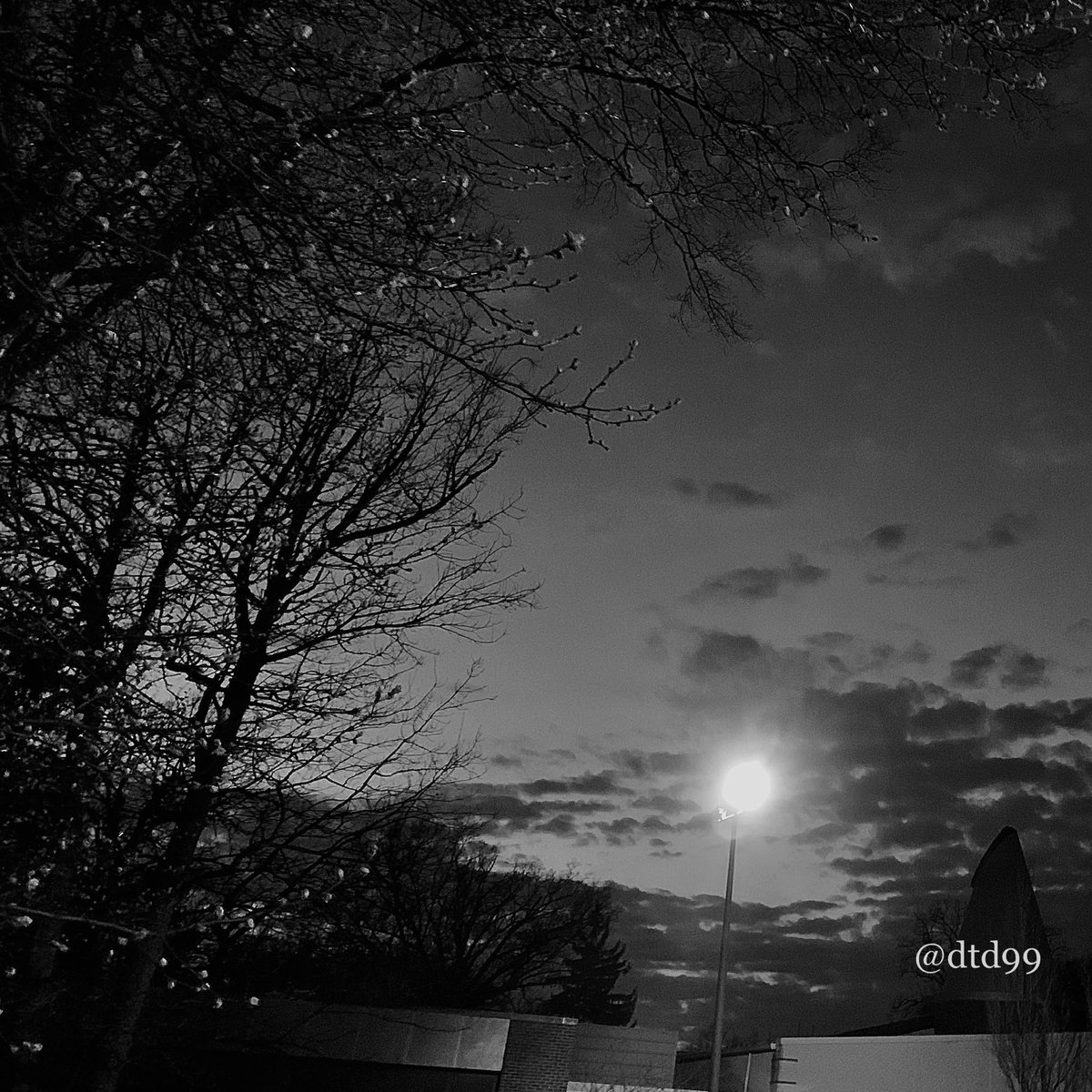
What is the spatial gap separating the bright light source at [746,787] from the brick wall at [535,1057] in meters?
10.9

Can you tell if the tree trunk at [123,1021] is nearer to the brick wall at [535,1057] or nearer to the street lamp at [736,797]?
the street lamp at [736,797]

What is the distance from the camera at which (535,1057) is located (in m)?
24.1

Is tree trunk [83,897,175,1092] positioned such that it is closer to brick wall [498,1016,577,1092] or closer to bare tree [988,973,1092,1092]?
brick wall [498,1016,577,1092]

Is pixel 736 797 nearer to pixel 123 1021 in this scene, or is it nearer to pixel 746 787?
pixel 746 787

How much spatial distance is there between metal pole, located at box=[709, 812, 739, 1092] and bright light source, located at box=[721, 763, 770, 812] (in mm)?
225

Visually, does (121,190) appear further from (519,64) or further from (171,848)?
(171,848)

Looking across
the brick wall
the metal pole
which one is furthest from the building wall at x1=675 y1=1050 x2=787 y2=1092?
the metal pole

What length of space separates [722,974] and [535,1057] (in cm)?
1034

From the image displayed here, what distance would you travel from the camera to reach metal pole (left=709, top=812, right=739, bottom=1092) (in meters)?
15.5

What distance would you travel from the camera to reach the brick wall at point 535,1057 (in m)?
23.8

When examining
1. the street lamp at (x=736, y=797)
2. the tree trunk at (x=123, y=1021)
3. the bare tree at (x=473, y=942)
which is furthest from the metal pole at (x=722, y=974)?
the bare tree at (x=473, y=942)

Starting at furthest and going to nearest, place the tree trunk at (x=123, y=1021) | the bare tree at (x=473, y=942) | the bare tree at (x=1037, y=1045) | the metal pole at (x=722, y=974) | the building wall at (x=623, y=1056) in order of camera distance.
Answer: the bare tree at (x=473, y=942), the building wall at (x=623, y=1056), the bare tree at (x=1037, y=1045), the metal pole at (x=722, y=974), the tree trunk at (x=123, y=1021)

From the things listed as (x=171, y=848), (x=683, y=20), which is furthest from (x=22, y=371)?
(x=171, y=848)

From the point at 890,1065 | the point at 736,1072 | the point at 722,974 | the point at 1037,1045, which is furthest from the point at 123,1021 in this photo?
the point at 736,1072
